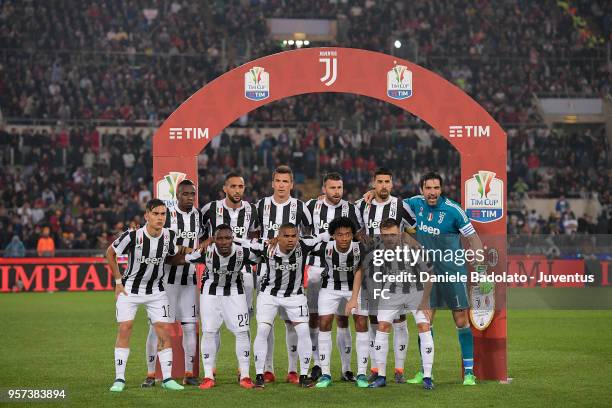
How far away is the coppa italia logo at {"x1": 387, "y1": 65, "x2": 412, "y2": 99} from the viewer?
1202 cm

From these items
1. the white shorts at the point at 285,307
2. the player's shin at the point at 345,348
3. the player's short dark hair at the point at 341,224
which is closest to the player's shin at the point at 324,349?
the white shorts at the point at 285,307

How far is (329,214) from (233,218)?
3.65 ft

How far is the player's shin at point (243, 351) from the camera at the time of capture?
442 inches

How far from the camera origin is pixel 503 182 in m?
11.9

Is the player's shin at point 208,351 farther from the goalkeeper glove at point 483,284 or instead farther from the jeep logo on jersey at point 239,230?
the goalkeeper glove at point 483,284

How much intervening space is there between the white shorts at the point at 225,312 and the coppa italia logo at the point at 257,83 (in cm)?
242

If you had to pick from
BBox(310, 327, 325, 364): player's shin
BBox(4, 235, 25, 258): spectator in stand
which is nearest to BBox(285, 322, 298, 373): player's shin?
BBox(310, 327, 325, 364): player's shin

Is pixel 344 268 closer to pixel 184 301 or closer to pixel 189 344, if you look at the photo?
pixel 184 301

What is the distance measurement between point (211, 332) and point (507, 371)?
376cm

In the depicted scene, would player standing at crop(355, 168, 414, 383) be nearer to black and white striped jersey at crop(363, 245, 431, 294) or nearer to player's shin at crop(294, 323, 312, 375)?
black and white striped jersey at crop(363, 245, 431, 294)

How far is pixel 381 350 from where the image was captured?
11219mm

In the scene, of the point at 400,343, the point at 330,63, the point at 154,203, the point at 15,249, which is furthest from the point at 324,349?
the point at 15,249

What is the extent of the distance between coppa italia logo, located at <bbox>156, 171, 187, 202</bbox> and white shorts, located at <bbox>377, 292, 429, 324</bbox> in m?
2.83

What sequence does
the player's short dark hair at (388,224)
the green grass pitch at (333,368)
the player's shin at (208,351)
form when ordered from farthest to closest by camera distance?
the player's shin at (208,351) → the player's short dark hair at (388,224) → the green grass pitch at (333,368)
